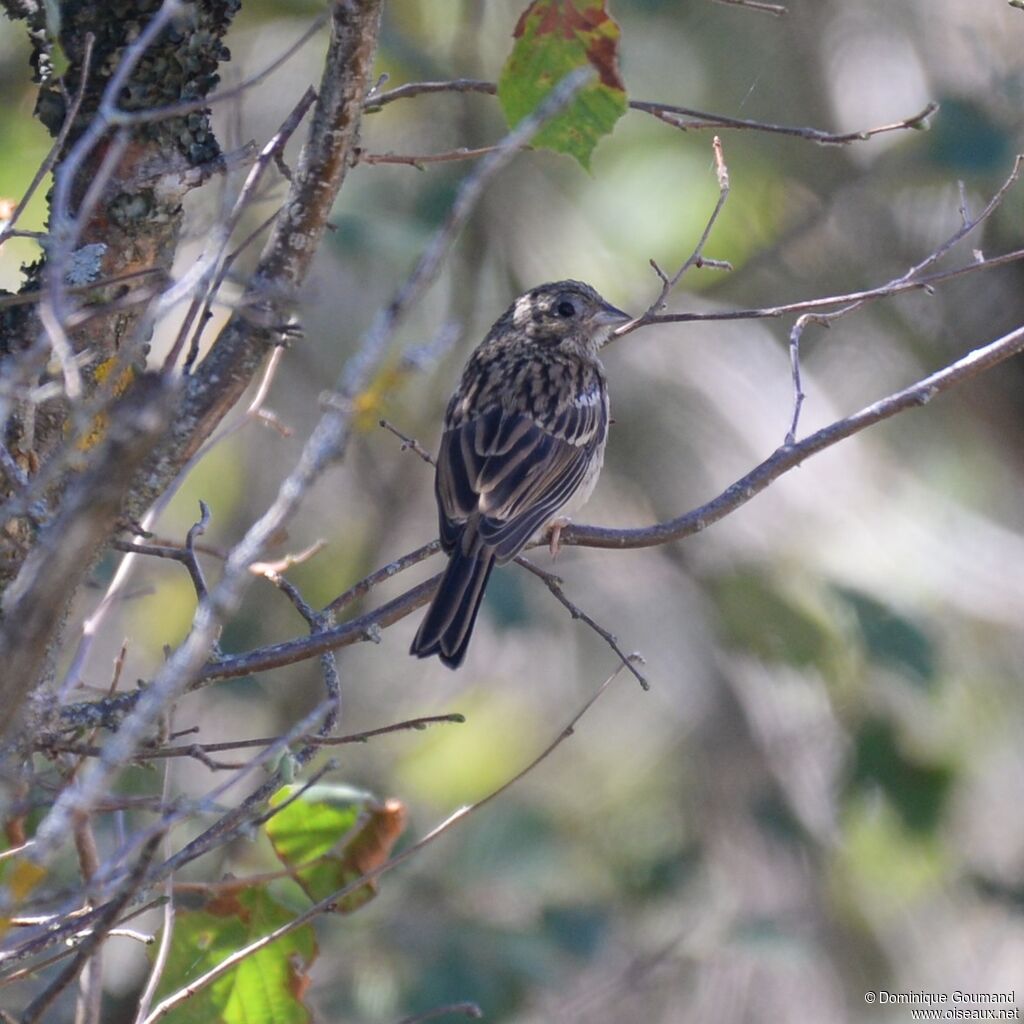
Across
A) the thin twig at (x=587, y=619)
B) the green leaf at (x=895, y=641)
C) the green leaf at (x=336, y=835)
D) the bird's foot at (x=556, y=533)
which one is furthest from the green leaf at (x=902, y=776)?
the green leaf at (x=336, y=835)

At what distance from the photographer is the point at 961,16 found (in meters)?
7.96

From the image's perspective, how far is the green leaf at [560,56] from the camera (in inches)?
93.4

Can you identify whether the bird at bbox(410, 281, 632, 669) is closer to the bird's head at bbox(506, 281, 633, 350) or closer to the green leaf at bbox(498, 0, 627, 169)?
the bird's head at bbox(506, 281, 633, 350)

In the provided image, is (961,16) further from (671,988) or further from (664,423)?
(671,988)

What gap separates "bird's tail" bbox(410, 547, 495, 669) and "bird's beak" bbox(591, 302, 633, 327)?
153 centimetres

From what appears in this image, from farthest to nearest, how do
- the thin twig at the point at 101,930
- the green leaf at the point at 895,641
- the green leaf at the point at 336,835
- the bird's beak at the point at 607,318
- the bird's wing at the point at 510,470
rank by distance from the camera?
the green leaf at the point at 895,641 → the bird's beak at the point at 607,318 → the bird's wing at the point at 510,470 → the green leaf at the point at 336,835 → the thin twig at the point at 101,930

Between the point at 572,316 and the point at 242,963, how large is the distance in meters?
2.78

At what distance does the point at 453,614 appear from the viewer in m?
3.32

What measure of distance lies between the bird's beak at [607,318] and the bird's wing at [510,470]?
31cm

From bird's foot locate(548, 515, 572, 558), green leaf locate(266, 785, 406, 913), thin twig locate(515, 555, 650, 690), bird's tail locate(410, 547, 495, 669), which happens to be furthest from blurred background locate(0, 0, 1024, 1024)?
green leaf locate(266, 785, 406, 913)

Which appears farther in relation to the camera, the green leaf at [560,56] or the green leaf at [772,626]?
the green leaf at [772,626]

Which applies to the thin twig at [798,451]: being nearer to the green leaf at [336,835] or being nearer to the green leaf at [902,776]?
the green leaf at [336,835]

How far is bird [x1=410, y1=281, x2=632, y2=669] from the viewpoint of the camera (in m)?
3.46

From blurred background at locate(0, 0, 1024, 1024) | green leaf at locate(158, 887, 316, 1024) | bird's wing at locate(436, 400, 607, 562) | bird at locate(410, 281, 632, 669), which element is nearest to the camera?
green leaf at locate(158, 887, 316, 1024)
